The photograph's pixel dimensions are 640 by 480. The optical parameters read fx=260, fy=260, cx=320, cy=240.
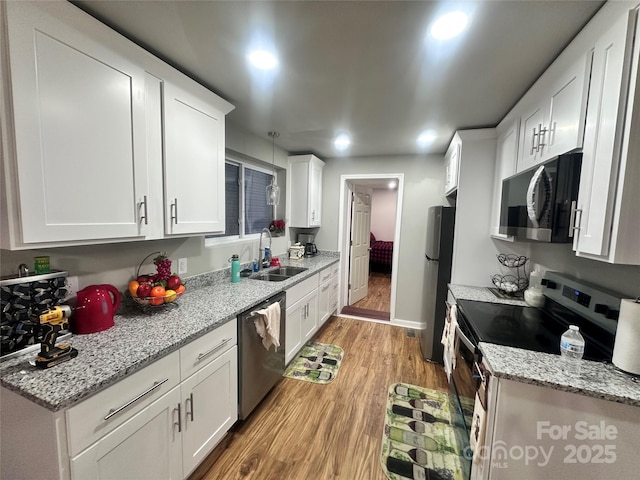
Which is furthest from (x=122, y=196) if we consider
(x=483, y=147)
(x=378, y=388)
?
(x=483, y=147)

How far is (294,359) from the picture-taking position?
276cm

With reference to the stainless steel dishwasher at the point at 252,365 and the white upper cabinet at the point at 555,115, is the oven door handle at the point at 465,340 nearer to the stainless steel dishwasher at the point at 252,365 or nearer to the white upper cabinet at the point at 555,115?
the white upper cabinet at the point at 555,115

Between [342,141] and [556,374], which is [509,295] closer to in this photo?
[556,374]

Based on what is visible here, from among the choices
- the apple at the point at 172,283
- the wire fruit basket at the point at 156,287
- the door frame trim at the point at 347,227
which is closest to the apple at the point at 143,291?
the wire fruit basket at the point at 156,287

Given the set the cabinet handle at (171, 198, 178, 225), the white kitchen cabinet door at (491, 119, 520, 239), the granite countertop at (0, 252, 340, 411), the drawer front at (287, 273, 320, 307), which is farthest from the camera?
the drawer front at (287, 273, 320, 307)

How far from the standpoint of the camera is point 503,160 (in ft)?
7.16

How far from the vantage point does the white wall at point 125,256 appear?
1256 millimetres

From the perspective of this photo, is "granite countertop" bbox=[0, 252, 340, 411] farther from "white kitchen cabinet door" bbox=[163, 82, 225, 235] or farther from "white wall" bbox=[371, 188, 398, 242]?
"white wall" bbox=[371, 188, 398, 242]

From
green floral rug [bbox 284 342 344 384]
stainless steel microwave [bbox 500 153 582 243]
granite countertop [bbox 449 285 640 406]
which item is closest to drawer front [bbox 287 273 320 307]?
green floral rug [bbox 284 342 344 384]

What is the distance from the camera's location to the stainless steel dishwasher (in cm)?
172

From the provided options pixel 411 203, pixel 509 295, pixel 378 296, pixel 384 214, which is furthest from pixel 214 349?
pixel 384 214

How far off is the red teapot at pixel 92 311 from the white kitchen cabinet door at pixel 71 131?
0.29 m

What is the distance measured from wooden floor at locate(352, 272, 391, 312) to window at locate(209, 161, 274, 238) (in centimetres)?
229

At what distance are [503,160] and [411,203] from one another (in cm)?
144
